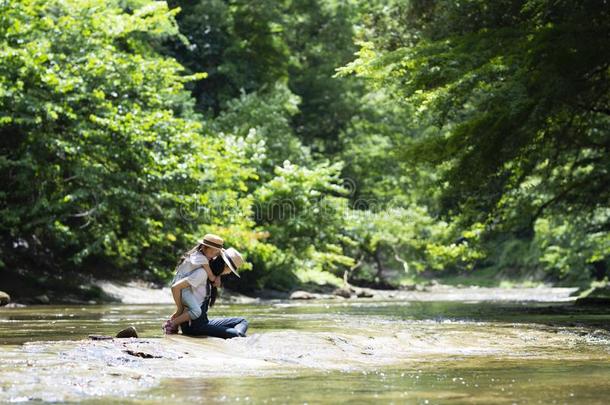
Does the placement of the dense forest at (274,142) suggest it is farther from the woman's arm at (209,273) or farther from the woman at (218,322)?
the woman's arm at (209,273)

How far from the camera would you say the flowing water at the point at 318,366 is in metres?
6.06

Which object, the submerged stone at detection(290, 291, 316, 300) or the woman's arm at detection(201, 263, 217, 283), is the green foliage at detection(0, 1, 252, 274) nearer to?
the submerged stone at detection(290, 291, 316, 300)

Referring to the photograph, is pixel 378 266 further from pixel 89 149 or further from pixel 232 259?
pixel 232 259

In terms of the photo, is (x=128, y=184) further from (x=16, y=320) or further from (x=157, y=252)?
(x=16, y=320)

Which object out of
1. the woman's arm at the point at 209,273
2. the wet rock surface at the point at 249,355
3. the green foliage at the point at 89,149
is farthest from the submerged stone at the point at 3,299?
the woman's arm at the point at 209,273

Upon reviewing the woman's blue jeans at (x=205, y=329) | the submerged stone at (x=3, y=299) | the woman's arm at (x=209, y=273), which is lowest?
the submerged stone at (x=3, y=299)

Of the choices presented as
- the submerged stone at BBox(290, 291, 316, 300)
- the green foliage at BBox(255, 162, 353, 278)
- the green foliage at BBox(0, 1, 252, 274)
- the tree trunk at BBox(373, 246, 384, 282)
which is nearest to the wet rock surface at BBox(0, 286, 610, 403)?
the green foliage at BBox(0, 1, 252, 274)

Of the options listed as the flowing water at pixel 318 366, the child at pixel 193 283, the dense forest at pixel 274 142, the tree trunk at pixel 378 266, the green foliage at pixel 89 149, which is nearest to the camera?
the flowing water at pixel 318 366

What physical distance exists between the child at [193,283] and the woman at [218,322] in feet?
0.28

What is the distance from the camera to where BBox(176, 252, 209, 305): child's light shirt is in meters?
9.93

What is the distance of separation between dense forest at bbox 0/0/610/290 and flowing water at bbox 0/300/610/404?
5.14m

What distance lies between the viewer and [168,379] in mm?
6801

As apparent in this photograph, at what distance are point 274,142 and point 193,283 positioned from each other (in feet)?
85.9

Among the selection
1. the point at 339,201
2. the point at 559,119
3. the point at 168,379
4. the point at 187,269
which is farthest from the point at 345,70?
the point at 339,201
